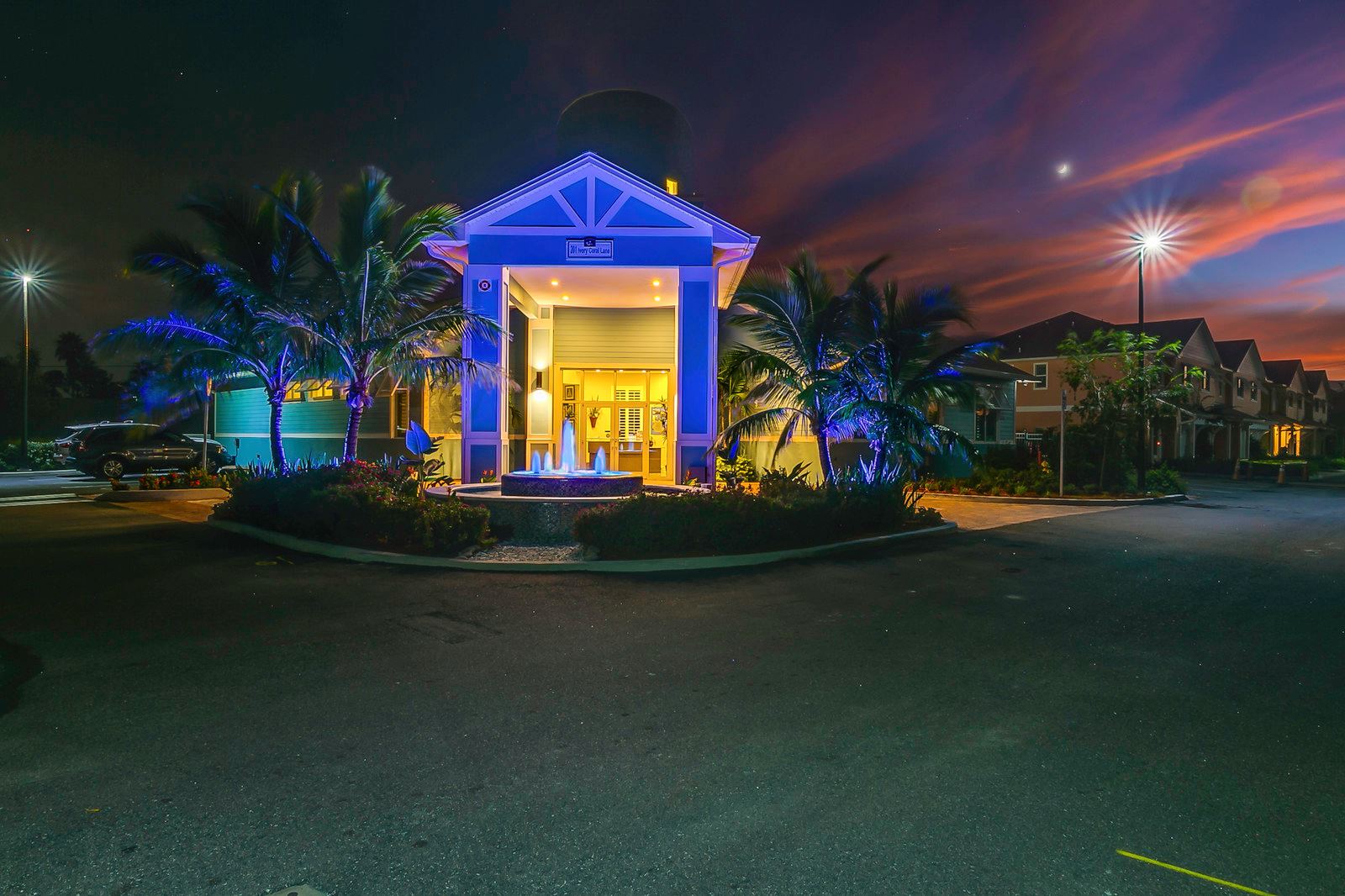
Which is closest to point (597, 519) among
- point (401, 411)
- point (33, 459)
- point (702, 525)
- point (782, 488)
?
point (702, 525)

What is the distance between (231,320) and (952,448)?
49.6 ft

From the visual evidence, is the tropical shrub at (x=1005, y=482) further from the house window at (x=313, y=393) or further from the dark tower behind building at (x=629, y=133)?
the house window at (x=313, y=393)

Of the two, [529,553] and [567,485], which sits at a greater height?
[567,485]

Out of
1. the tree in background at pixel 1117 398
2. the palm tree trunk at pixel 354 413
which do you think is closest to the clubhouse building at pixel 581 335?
the palm tree trunk at pixel 354 413

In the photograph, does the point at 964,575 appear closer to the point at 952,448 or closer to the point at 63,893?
the point at 952,448

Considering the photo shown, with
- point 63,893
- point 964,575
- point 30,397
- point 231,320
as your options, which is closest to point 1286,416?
point 964,575

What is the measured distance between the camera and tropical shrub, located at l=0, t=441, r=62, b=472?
108 ft

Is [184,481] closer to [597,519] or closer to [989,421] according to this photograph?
[597,519]

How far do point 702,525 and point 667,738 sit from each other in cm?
673

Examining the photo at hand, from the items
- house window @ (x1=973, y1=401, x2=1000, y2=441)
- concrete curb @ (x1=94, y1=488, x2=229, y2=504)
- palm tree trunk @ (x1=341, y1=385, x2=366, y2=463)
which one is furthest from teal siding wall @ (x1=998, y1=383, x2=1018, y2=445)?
concrete curb @ (x1=94, y1=488, x2=229, y2=504)

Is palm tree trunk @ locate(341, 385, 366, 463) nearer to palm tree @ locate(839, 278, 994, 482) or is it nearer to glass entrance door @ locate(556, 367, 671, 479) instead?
glass entrance door @ locate(556, 367, 671, 479)

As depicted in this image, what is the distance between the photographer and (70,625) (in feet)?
24.3

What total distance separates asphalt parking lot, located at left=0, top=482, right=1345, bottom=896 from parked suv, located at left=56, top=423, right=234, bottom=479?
1892 cm

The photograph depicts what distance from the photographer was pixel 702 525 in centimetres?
1148
